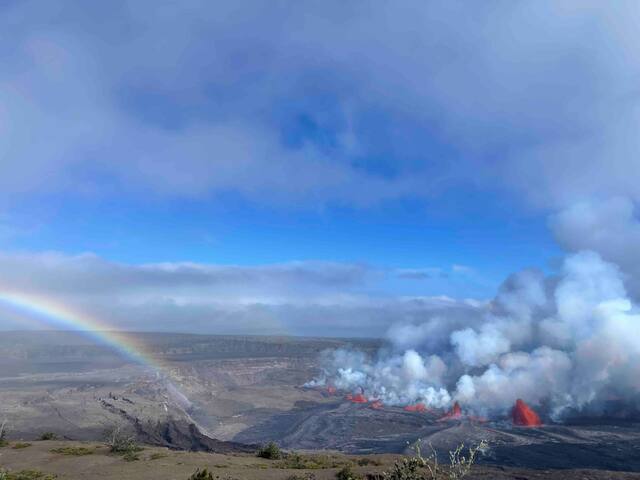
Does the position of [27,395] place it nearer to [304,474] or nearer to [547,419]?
[304,474]

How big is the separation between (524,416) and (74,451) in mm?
71840

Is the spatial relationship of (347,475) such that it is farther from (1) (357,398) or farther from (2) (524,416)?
(1) (357,398)

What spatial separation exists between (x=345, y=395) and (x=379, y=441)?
60465 millimetres

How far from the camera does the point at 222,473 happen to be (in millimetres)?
27891

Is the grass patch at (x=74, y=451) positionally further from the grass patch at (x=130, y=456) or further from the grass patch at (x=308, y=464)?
the grass patch at (x=308, y=464)

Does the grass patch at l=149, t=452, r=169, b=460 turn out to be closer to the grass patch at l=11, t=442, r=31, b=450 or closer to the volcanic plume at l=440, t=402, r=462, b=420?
the grass patch at l=11, t=442, r=31, b=450

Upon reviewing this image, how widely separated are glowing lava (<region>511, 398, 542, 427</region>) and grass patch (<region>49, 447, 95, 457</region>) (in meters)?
68.9

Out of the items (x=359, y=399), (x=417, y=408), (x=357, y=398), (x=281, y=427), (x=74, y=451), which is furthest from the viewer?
(x=357, y=398)

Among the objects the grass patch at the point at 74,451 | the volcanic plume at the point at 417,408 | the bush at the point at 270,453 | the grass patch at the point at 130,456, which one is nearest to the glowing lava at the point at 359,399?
the volcanic plume at the point at 417,408

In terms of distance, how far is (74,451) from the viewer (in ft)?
115

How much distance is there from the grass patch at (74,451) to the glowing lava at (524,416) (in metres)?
68.9

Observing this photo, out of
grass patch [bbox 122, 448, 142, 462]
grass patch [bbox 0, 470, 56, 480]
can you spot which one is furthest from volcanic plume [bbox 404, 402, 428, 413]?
grass patch [bbox 0, 470, 56, 480]

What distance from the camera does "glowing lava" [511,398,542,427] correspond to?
8069cm

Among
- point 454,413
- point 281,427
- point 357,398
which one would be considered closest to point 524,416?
point 454,413
